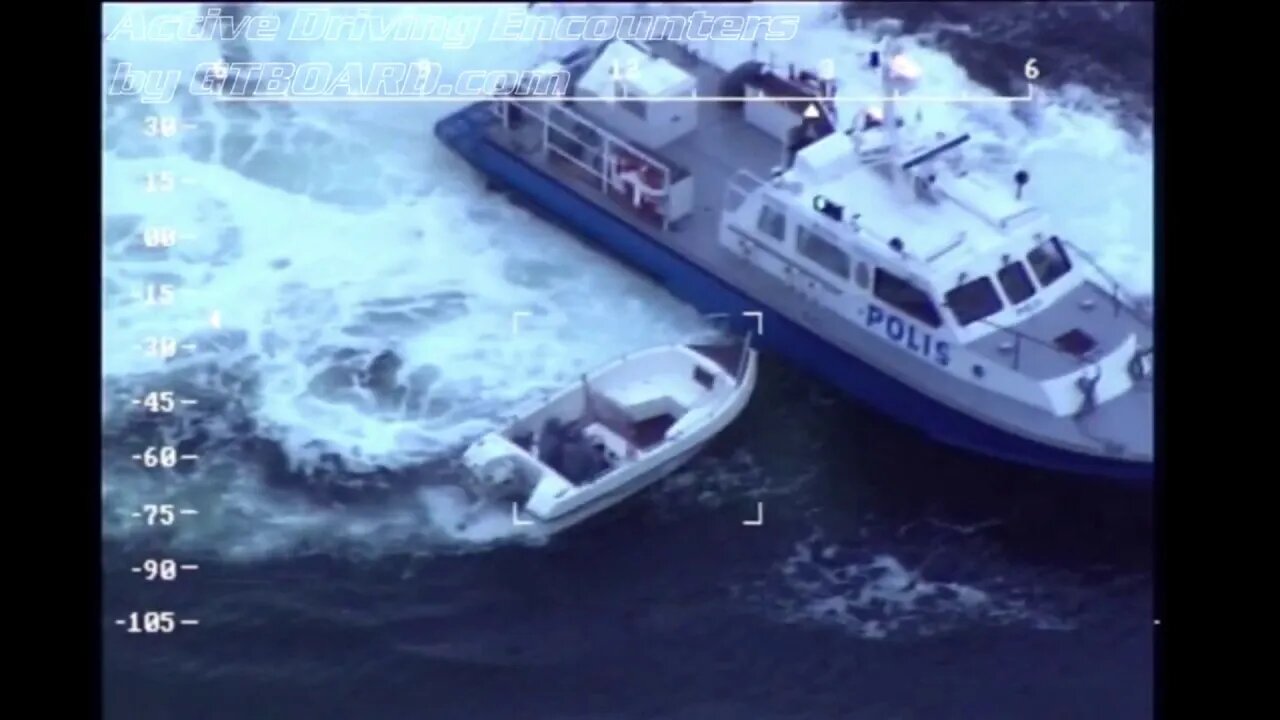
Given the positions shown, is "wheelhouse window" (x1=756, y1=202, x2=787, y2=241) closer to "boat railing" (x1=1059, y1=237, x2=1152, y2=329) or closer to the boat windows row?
the boat windows row

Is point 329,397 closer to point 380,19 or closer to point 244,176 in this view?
point 244,176

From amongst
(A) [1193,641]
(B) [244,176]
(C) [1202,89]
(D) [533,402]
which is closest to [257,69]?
A: (B) [244,176]

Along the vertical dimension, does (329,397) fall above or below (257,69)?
below

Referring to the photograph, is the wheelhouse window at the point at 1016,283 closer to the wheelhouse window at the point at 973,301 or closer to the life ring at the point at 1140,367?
the wheelhouse window at the point at 973,301
